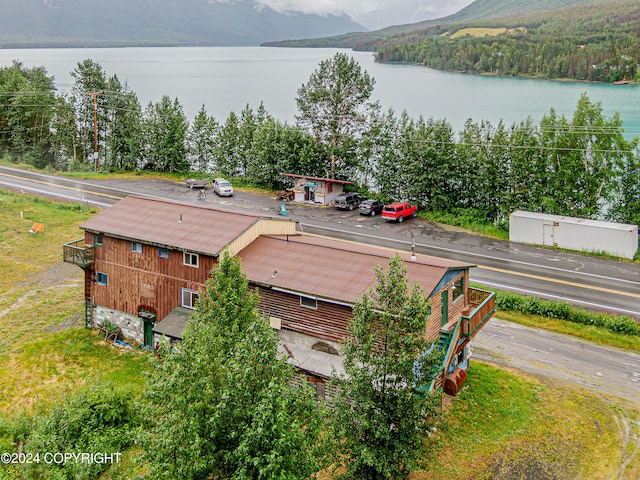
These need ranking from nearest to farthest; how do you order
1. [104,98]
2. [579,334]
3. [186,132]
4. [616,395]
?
[616,395] → [579,334] → [186,132] → [104,98]

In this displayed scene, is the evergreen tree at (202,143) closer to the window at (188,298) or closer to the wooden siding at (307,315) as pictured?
the window at (188,298)

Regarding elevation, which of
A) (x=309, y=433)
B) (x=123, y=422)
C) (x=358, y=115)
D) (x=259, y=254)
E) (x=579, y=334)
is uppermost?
(x=358, y=115)

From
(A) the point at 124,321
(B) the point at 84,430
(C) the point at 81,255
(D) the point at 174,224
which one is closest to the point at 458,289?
(D) the point at 174,224

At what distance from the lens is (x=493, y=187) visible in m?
46.8

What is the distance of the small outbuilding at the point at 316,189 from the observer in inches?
2082

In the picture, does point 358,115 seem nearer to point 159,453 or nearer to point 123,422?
point 123,422

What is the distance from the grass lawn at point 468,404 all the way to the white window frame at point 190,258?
16.5 ft

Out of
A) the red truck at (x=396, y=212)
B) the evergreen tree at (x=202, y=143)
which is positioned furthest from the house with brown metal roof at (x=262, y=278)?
the evergreen tree at (x=202, y=143)

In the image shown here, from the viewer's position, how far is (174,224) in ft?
92.6

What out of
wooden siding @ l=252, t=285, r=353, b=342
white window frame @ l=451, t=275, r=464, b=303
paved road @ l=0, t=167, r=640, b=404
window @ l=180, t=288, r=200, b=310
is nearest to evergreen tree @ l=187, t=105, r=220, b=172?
paved road @ l=0, t=167, r=640, b=404

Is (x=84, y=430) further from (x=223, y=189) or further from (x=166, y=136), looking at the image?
(x=166, y=136)

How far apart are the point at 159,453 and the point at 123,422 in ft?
34.5

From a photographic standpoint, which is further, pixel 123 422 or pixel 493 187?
pixel 493 187

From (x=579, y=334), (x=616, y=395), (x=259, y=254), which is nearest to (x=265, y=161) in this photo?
(x=259, y=254)
